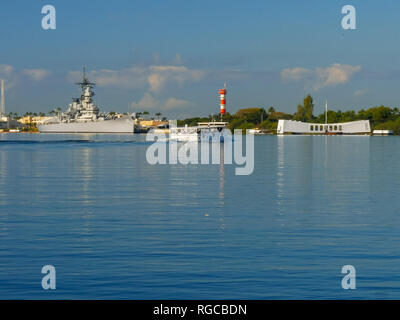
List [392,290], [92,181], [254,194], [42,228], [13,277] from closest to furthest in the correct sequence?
[392,290], [13,277], [42,228], [254,194], [92,181]

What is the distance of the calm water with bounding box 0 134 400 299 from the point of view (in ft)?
65.2

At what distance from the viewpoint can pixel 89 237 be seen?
2808cm

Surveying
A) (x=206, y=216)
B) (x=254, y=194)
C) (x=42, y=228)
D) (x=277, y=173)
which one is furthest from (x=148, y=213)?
(x=277, y=173)

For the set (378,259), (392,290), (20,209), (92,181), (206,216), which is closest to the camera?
(392,290)

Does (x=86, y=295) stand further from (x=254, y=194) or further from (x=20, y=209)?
(x=254, y=194)

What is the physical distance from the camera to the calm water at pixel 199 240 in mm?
19859

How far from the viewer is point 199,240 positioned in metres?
27.2

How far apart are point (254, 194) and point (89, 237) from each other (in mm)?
19982

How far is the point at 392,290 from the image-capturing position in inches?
764
